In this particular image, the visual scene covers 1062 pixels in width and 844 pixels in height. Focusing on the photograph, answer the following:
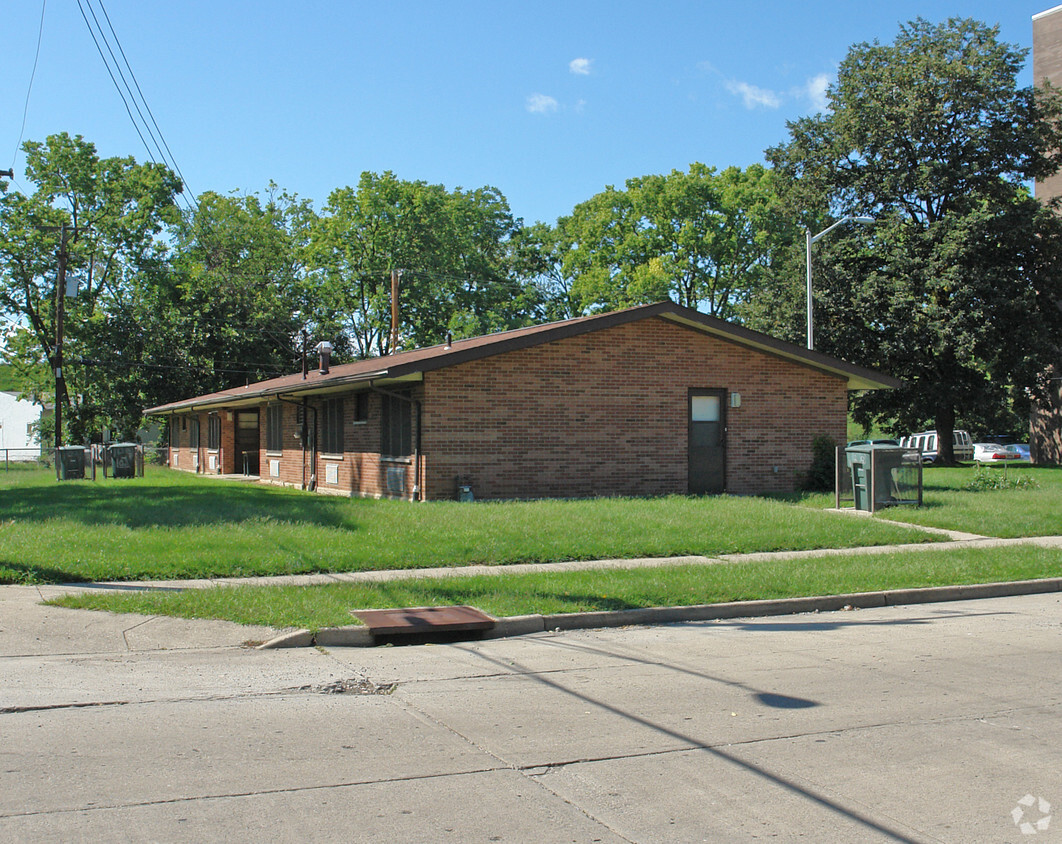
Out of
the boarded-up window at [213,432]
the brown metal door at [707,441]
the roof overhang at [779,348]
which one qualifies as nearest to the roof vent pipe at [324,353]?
the roof overhang at [779,348]

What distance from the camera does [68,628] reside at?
8.70 m

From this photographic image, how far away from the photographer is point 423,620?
29.5 ft

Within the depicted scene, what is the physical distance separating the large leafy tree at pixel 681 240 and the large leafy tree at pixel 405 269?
5419 mm

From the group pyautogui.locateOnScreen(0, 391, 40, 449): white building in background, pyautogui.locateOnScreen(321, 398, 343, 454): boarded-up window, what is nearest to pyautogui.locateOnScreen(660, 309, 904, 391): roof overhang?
pyautogui.locateOnScreen(321, 398, 343, 454): boarded-up window

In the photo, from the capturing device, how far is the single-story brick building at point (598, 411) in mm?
19500

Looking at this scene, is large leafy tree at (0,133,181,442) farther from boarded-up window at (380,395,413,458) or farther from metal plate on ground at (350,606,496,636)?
metal plate on ground at (350,606,496,636)

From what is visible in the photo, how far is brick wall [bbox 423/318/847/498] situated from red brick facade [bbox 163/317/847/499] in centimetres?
2

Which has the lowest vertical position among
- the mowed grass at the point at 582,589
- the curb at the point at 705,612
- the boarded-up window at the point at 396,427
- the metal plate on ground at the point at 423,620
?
the curb at the point at 705,612

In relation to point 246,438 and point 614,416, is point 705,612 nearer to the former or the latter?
point 614,416

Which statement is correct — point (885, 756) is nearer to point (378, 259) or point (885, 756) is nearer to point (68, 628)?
point (68, 628)

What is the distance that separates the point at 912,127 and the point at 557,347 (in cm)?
2235

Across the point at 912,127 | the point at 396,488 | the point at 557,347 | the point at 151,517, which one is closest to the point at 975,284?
the point at 912,127

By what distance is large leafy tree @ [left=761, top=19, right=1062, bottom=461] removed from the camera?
3444 cm

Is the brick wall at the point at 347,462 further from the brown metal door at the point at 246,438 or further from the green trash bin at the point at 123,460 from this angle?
the brown metal door at the point at 246,438
